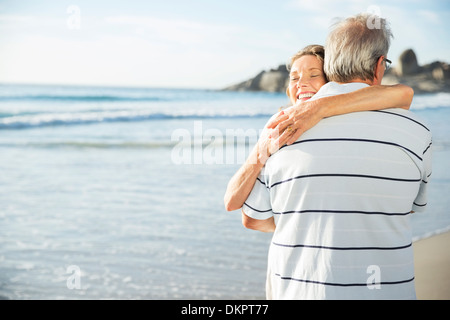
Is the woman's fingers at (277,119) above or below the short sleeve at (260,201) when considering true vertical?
above

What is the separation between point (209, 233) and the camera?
427 cm

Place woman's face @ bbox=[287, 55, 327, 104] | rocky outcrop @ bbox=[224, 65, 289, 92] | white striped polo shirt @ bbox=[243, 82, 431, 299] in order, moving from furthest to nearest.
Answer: rocky outcrop @ bbox=[224, 65, 289, 92], woman's face @ bbox=[287, 55, 327, 104], white striped polo shirt @ bbox=[243, 82, 431, 299]

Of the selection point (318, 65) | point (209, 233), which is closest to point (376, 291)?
point (318, 65)

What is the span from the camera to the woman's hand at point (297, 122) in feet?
4.04

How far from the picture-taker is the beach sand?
9.45 ft

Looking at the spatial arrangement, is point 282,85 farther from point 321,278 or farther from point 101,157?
point 321,278

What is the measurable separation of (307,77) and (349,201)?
640 mm

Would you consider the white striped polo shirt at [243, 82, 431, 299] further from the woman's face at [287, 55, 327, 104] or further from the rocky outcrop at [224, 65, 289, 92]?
the rocky outcrop at [224, 65, 289, 92]

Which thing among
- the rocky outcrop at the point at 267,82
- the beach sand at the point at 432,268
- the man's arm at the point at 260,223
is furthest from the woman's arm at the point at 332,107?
the rocky outcrop at the point at 267,82

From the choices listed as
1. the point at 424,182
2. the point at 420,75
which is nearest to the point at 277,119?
the point at 424,182

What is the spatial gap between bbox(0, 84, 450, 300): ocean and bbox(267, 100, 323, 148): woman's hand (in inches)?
80.4

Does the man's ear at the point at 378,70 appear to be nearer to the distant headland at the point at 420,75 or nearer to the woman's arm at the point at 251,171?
the woman's arm at the point at 251,171

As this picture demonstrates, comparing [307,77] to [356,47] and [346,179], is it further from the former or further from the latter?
[346,179]

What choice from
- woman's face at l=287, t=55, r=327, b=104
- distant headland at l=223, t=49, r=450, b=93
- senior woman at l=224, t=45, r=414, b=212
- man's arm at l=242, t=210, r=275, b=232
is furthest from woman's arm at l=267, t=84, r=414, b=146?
distant headland at l=223, t=49, r=450, b=93
